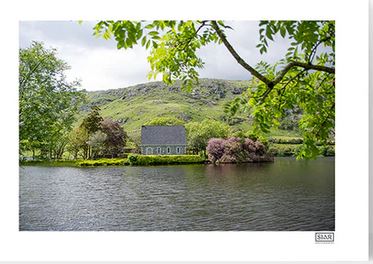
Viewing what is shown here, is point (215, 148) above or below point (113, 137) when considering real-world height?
below

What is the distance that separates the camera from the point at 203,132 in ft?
17.8

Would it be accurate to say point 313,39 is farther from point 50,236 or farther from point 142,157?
point 50,236

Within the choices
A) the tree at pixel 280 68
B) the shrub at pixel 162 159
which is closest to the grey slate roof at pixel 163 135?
the shrub at pixel 162 159

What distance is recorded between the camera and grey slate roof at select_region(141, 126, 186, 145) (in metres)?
5.45

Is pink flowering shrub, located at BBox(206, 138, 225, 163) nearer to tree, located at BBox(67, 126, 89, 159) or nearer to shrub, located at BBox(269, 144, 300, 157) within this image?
shrub, located at BBox(269, 144, 300, 157)

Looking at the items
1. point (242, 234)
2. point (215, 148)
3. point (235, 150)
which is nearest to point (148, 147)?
point (215, 148)

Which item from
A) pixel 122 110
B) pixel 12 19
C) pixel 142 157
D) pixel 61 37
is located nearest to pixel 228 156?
pixel 142 157

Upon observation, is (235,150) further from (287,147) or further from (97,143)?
(97,143)

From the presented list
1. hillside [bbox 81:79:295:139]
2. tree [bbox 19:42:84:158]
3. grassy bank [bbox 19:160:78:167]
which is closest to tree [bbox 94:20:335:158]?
hillside [bbox 81:79:295:139]

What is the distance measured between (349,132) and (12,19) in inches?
150

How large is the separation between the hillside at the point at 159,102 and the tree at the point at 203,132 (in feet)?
0.25

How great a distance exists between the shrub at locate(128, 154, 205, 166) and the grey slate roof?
17 cm

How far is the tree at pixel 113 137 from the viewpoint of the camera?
5.45 metres

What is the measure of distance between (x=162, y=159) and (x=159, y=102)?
702 millimetres
